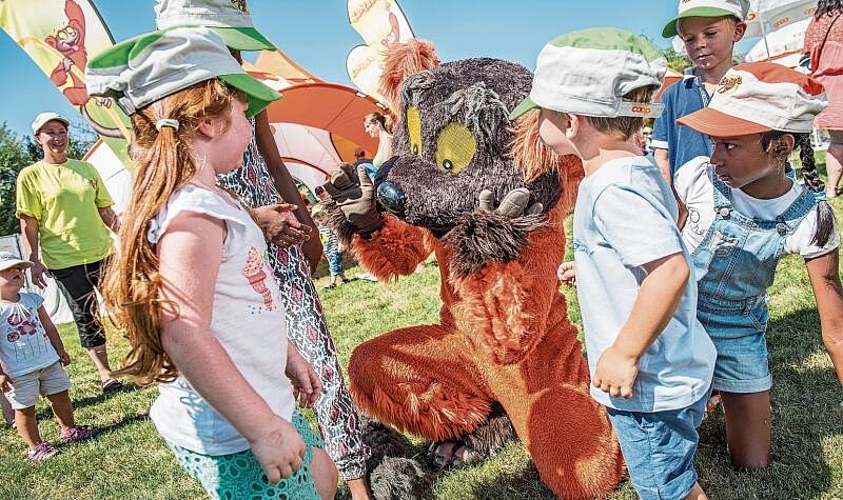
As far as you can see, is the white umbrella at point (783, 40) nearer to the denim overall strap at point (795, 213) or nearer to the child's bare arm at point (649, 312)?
the denim overall strap at point (795, 213)

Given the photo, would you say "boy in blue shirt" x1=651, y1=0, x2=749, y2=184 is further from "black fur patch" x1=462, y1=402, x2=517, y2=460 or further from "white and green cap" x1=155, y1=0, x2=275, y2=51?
"white and green cap" x1=155, y1=0, x2=275, y2=51

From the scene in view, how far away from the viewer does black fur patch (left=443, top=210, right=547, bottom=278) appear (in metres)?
2.02

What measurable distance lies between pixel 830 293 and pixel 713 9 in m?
1.17

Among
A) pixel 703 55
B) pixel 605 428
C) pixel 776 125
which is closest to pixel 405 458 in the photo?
pixel 605 428

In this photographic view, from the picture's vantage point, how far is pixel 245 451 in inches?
53.6

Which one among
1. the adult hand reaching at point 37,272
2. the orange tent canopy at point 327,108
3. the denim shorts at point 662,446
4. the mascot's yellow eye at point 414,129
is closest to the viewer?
the denim shorts at point 662,446

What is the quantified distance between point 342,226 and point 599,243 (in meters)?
1.18

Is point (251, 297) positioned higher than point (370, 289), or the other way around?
point (251, 297)

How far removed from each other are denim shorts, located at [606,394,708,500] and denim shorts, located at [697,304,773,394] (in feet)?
1.93

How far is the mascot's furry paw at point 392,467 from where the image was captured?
7.06 ft

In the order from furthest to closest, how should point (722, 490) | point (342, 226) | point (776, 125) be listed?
1. point (342, 226)
2. point (722, 490)
3. point (776, 125)

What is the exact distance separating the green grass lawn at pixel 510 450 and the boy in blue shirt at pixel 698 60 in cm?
105

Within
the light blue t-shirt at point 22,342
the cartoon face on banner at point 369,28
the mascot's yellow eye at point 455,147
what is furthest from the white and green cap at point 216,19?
the cartoon face on banner at point 369,28

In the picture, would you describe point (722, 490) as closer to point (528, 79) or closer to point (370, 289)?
point (528, 79)
